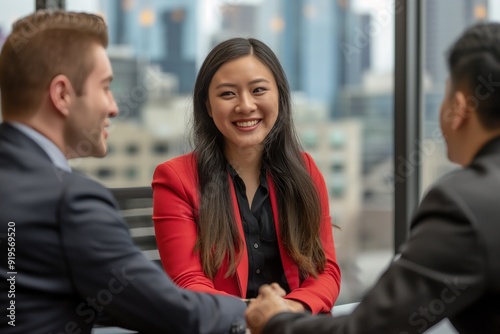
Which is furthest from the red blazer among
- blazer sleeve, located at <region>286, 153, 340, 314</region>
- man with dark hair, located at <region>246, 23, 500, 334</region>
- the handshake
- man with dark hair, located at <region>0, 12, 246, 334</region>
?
man with dark hair, located at <region>246, 23, 500, 334</region>

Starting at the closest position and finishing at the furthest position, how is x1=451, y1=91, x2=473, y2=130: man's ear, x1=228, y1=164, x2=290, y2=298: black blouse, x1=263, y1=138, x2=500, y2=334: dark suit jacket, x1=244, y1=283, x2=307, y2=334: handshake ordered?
x1=263, y1=138, x2=500, y2=334: dark suit jacket → x1=451, y1=91, x2=473, y2=130: man's ear → x1=244, y1=283, x2=307, y2=334: handshake → x1=228, y1=164, x2=290, y2=298: black blouse

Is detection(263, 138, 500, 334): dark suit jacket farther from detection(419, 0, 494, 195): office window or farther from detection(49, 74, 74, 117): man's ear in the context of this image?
detection(419, 0, 494, 195): office window

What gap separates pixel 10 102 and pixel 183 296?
49 cm

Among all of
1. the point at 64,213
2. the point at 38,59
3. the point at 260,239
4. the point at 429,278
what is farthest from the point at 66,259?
the point at 260,239

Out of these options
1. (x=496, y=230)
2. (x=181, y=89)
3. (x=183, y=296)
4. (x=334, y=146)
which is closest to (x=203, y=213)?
(x=183, y=296)

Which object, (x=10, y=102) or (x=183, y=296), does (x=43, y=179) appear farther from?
(x=183, y=296)

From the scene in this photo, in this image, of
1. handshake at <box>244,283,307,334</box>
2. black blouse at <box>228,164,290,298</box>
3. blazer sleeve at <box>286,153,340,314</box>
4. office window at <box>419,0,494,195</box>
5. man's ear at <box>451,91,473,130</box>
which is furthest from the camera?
office window at <box>419,0,494,195</box>

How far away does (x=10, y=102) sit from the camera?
4.48 ft

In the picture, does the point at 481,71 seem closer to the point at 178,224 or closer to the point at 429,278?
the point at 429,278

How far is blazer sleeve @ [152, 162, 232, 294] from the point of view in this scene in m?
2.01

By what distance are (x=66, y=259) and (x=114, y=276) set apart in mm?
93

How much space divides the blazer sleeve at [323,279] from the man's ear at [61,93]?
87cm

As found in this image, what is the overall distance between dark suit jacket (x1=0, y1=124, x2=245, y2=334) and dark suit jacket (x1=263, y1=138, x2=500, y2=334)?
1.05 feet

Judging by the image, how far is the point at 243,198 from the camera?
84.7 inches
